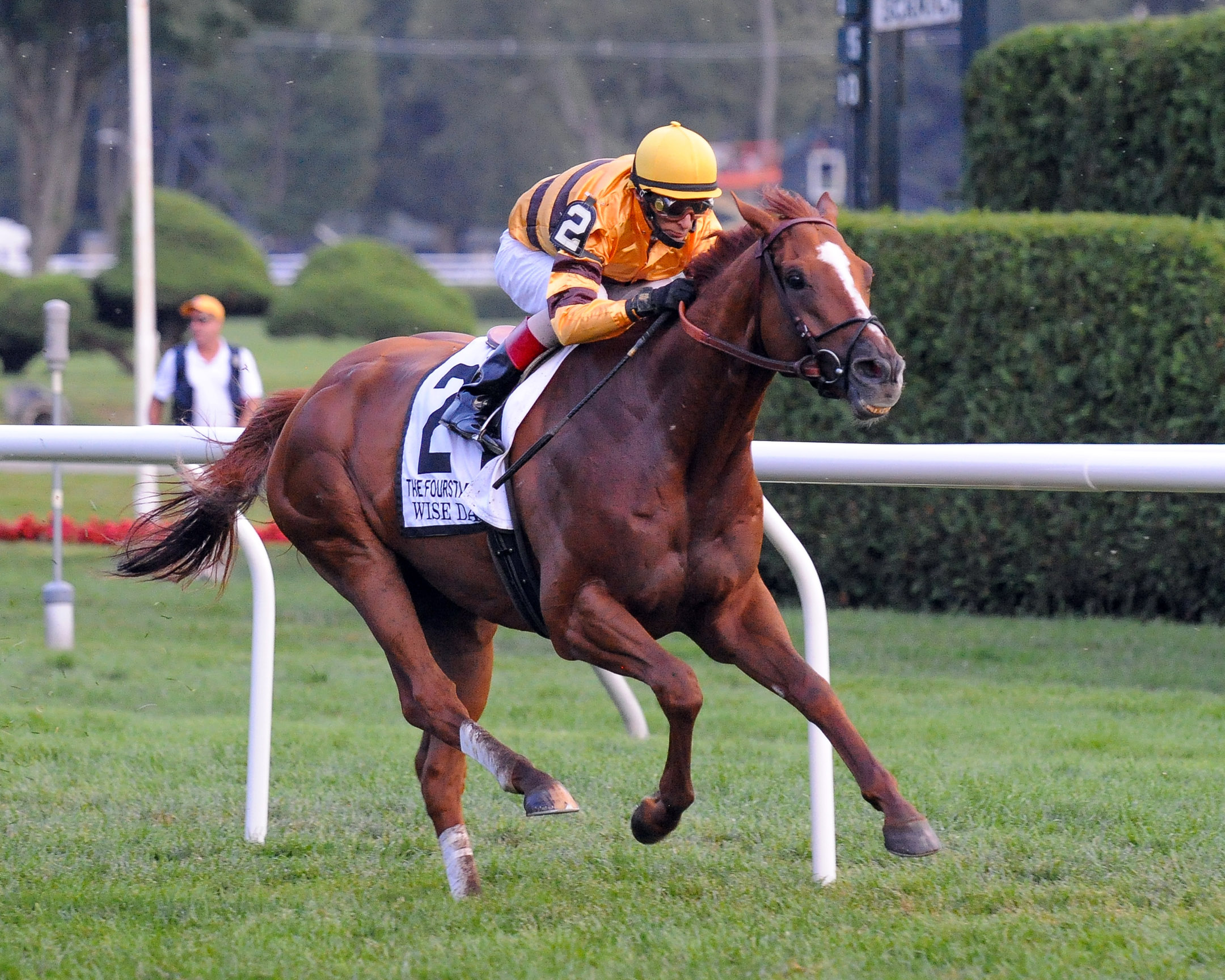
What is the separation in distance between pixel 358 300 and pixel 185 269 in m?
2.76

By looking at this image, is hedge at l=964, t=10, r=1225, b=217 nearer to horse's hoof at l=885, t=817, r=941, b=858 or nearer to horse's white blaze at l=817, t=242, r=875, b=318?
horse's white blaze at l=817, t=242, r=875, b=318

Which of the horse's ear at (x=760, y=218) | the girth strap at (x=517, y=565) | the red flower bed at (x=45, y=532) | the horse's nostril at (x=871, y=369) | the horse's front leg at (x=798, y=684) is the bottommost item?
the red flower bed at (x=45, y=532)

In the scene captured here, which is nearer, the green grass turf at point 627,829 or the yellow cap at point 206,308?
the green grass turf at point 627,829

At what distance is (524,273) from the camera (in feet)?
13.3

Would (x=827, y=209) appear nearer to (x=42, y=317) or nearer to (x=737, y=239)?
(x=737, y=239)

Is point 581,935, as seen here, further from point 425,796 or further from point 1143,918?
point 1143,918

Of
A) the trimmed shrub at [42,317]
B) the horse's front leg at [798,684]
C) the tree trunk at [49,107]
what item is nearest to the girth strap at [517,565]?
the horse's front leg at [798,684]

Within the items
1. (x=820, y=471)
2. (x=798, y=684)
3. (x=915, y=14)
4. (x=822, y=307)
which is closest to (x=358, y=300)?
(x=915, y=14)

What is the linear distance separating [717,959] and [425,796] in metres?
1.03

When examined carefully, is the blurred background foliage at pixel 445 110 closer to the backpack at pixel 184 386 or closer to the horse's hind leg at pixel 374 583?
the backpack at pixel 184 386

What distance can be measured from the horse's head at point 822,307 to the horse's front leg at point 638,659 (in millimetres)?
637

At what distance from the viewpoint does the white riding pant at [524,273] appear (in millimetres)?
4023

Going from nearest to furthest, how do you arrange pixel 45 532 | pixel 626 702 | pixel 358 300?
pixel 626 702 → pixel 45 532 → pixel 358 300

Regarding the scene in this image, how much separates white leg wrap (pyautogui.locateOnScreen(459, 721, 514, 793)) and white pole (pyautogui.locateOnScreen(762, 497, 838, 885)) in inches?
27.1
